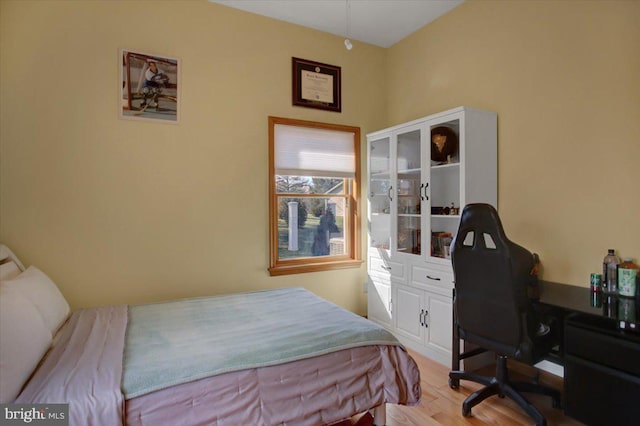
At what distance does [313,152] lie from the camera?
3.52m

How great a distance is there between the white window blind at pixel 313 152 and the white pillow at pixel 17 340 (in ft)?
7.06

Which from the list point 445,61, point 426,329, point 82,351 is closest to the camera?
point 82,351

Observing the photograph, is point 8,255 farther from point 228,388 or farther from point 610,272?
point 610,272

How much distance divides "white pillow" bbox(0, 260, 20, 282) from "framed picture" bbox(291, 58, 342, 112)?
8.29 ft

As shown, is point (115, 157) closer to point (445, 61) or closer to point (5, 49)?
point (5, 49)

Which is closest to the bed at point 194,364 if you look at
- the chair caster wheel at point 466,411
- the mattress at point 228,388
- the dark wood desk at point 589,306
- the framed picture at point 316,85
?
the mattress at point 228,388

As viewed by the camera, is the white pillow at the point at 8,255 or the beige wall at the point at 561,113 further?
the white pillow at the point at 8,255

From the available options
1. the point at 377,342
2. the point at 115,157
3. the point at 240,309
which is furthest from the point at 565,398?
the point at 115,157

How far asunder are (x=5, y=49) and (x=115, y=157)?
0.97 m

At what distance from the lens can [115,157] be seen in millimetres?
2707

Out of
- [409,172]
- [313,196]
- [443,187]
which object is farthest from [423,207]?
[313,196]

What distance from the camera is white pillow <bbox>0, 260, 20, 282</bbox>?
2044 millimetres

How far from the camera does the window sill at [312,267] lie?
10.9 ft

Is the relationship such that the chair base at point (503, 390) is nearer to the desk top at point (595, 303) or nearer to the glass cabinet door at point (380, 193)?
the desk top at point (595, 303)
